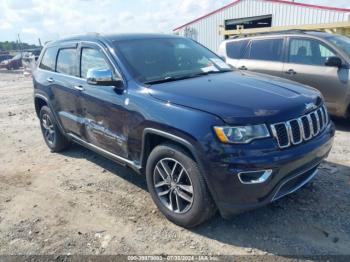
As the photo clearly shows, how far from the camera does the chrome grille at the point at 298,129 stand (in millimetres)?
2842

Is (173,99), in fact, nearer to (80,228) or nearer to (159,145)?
(159,145)

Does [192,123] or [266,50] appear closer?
[192,123]

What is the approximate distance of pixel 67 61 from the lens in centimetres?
488

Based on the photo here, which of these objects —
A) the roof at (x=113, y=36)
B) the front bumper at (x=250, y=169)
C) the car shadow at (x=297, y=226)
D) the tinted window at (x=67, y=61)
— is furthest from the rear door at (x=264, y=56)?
the front bumper at (x=250, y=169)

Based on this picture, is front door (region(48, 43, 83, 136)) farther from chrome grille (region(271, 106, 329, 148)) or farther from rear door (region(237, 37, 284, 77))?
rear door (region(237, 37, 284, 77))

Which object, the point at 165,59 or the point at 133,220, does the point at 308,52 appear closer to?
the point at 165,59

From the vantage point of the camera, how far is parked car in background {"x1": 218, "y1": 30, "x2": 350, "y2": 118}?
5980 mm

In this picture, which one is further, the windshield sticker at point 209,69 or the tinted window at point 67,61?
the tinted window at point 67,61

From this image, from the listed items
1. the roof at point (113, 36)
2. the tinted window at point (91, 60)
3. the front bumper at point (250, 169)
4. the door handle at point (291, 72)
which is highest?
the roof at point (113, 36)

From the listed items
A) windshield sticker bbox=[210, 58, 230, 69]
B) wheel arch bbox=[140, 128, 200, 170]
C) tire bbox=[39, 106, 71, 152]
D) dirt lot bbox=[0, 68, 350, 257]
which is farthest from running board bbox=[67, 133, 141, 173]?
windshield sticker bbox=[210, 58, 230, 69]

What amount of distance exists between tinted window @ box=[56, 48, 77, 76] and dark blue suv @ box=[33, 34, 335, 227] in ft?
0.13

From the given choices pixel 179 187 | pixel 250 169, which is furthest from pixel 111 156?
pixel 250 169

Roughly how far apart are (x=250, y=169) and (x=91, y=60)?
8.44 ft

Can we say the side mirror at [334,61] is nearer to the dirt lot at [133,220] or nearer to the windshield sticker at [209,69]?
the dirt lot at [133,220]
